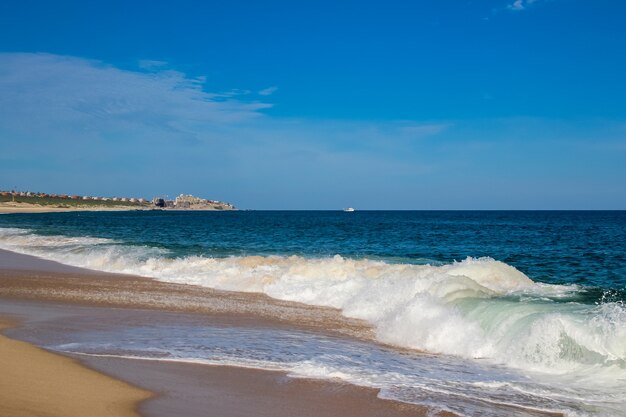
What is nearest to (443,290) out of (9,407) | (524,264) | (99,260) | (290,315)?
(290,315)

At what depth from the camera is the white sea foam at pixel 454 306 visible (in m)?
9.20

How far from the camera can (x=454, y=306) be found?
12.5 metres

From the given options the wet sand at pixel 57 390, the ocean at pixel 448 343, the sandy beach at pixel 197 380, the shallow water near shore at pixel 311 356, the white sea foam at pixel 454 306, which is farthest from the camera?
the white sea foam at pixel 454 306

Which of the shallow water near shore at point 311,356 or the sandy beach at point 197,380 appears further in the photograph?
the shallow water near shore at point 311,356

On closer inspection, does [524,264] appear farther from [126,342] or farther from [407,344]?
[126,342]

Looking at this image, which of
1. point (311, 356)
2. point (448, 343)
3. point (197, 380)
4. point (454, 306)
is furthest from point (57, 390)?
point (454, 306)

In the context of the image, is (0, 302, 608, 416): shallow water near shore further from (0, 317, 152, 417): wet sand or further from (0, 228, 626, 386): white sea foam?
(0, 317, 152, 417): wet sand

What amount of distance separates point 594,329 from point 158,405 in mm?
6997

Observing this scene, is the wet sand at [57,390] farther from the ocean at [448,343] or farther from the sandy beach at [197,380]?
the ocean at [448,343]

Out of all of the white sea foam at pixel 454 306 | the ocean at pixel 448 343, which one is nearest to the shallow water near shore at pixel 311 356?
the ocean at pixel 448 343

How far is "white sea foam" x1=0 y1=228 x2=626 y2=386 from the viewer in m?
9.20

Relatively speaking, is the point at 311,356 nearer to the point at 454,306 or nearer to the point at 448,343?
the point at 448,343

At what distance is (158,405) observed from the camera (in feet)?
21.4

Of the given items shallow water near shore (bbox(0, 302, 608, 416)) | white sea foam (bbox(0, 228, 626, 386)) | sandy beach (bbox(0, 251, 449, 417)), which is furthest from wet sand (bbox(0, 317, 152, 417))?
white sea foam (bbox(0, 228, 626, 386))
